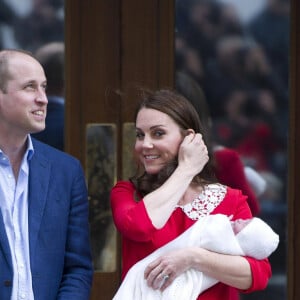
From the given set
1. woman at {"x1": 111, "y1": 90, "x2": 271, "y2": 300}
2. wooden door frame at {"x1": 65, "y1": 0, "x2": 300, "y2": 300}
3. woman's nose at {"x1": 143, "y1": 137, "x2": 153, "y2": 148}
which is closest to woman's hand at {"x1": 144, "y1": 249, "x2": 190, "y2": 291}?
woman at {"x1": 111, "y1": 90, "x2": 271, "y2": 300}

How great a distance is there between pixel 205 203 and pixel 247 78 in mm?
1574

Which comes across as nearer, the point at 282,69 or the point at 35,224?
the point at 35,224

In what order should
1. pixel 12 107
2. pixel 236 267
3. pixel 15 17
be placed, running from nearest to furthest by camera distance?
1. pixel 236 267
2. pixel 12 107
3. pixel 15 17

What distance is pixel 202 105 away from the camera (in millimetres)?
4711

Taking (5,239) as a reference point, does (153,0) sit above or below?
above

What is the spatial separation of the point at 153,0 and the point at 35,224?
5.55 feet

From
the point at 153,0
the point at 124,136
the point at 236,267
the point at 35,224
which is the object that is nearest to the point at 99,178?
the point at 124,136

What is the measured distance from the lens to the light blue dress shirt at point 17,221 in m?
3.35

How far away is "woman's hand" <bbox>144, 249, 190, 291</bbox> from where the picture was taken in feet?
10.3

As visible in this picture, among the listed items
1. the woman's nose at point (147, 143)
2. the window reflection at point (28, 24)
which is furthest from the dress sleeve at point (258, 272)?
the window reflection at point (28, 24)

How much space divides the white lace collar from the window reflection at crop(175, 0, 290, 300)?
139 centimetres

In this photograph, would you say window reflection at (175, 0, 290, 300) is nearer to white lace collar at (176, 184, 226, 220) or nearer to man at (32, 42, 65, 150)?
man at (32, 42, 65, 150)

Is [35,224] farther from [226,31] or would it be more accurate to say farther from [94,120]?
[226,31]

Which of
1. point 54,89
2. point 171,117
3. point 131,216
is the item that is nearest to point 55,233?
point 131,216
